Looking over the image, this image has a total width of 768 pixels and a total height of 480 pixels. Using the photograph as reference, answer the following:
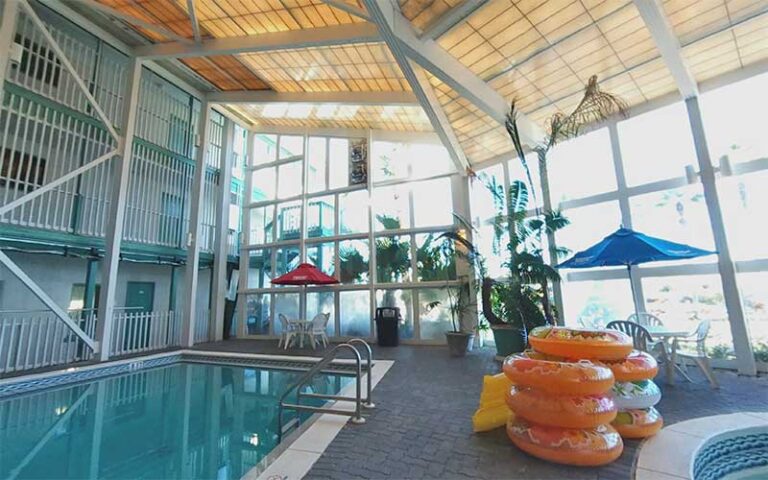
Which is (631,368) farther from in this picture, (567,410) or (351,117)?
(351,117)

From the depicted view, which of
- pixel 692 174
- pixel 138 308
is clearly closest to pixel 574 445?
pixel 692 174

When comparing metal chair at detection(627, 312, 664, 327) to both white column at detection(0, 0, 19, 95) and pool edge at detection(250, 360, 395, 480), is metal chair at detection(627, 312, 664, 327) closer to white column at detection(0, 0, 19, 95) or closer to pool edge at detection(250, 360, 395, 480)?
pool edge at detection(250, 360, 395, 480)

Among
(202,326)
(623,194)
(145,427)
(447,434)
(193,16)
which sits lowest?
(145,427)

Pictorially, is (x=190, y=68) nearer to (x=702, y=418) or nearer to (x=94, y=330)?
(x=94, y=330)

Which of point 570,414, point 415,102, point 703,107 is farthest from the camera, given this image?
point 415,102

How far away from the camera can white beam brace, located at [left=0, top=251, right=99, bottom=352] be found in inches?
206

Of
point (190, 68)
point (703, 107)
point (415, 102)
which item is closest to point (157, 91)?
point (190, 68)

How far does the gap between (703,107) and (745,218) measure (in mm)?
1802

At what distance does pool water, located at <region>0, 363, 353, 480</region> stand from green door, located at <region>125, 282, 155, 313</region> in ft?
10.7

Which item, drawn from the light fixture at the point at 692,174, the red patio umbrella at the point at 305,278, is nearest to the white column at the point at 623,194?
the light fixture at the point at 692,174

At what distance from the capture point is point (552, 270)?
18.1 feet

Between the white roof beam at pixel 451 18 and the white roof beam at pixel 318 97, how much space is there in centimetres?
198

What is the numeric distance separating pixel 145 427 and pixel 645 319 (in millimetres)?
6946

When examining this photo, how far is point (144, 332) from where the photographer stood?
25.6 ft
